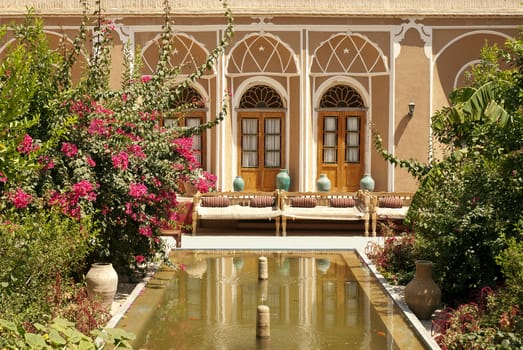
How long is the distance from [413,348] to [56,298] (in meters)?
3.79

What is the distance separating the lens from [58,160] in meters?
9.85

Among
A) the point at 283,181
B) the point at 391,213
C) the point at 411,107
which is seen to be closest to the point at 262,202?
the point at 283,181

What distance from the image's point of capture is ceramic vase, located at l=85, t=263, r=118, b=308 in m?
9.51

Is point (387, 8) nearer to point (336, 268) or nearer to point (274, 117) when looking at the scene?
point (274, 117)

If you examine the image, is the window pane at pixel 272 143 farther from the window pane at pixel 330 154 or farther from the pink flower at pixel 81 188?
the pink flower at pixel 81 188

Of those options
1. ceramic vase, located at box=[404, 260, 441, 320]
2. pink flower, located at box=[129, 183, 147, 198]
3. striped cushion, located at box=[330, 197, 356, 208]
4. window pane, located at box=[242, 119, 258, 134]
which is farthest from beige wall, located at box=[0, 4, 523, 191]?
ceramic vase, located at box=[404, 260, 441, 320]

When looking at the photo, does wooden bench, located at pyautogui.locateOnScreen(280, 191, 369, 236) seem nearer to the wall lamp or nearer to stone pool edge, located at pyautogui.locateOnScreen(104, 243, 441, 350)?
the wall lamp

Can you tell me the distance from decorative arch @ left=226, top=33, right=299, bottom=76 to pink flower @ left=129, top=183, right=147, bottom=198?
32.1ft

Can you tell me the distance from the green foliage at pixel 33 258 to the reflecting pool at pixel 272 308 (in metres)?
1.08

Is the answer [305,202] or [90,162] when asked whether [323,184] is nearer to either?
[305,202]

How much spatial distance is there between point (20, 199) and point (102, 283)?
1.38 m

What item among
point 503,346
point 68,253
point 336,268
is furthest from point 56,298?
point 336,268

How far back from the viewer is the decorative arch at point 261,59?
19.6 metres

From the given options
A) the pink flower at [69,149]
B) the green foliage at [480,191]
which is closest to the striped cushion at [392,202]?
the green foliage at [480,191]
